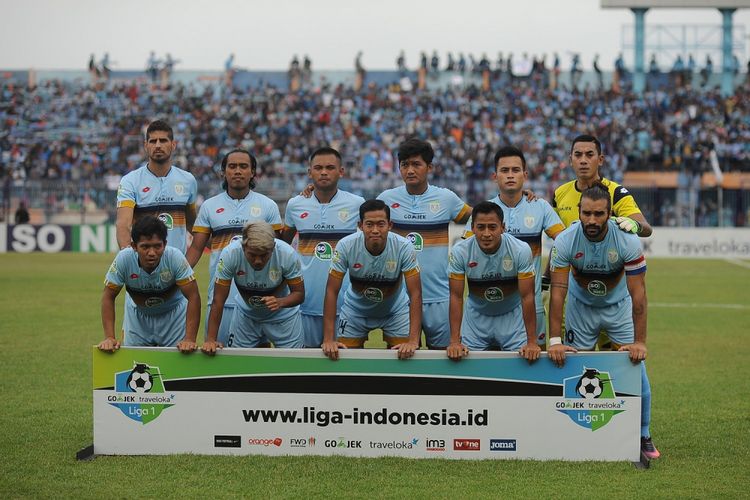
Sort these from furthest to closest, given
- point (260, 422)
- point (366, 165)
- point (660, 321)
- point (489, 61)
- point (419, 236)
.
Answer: point (489, 61) < point (366, 165) < point (660, 321) < point (419, 236) < point (260, 422)

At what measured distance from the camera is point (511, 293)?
7211 mm

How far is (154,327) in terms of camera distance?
754 cm

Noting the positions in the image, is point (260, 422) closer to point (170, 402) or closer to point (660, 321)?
point (170, 402)

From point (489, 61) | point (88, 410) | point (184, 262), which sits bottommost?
point (88, 410)

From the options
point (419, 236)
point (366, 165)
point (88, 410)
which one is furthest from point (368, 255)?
point (366, 165)

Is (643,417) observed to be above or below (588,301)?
below

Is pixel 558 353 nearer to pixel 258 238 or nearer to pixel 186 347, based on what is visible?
pixel 258 238

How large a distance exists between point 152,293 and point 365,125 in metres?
35.3

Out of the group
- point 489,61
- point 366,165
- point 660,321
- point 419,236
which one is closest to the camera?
point 419,236

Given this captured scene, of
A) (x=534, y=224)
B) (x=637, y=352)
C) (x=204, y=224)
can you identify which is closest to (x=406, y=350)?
(x=637, y=352)

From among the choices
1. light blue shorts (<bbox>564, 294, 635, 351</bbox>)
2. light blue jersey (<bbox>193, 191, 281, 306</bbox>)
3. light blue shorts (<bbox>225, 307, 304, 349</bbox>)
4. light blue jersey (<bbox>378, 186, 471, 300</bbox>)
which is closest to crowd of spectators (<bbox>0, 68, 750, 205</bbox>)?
light blue jersey (<bbox>378, 186, 471, 300</bbox>)

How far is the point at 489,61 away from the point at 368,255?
133 feet

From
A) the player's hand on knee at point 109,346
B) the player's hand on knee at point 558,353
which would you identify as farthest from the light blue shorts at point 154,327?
the player's hand on knee at point 558,353

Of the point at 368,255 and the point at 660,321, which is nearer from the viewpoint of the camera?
the point at 368,255
